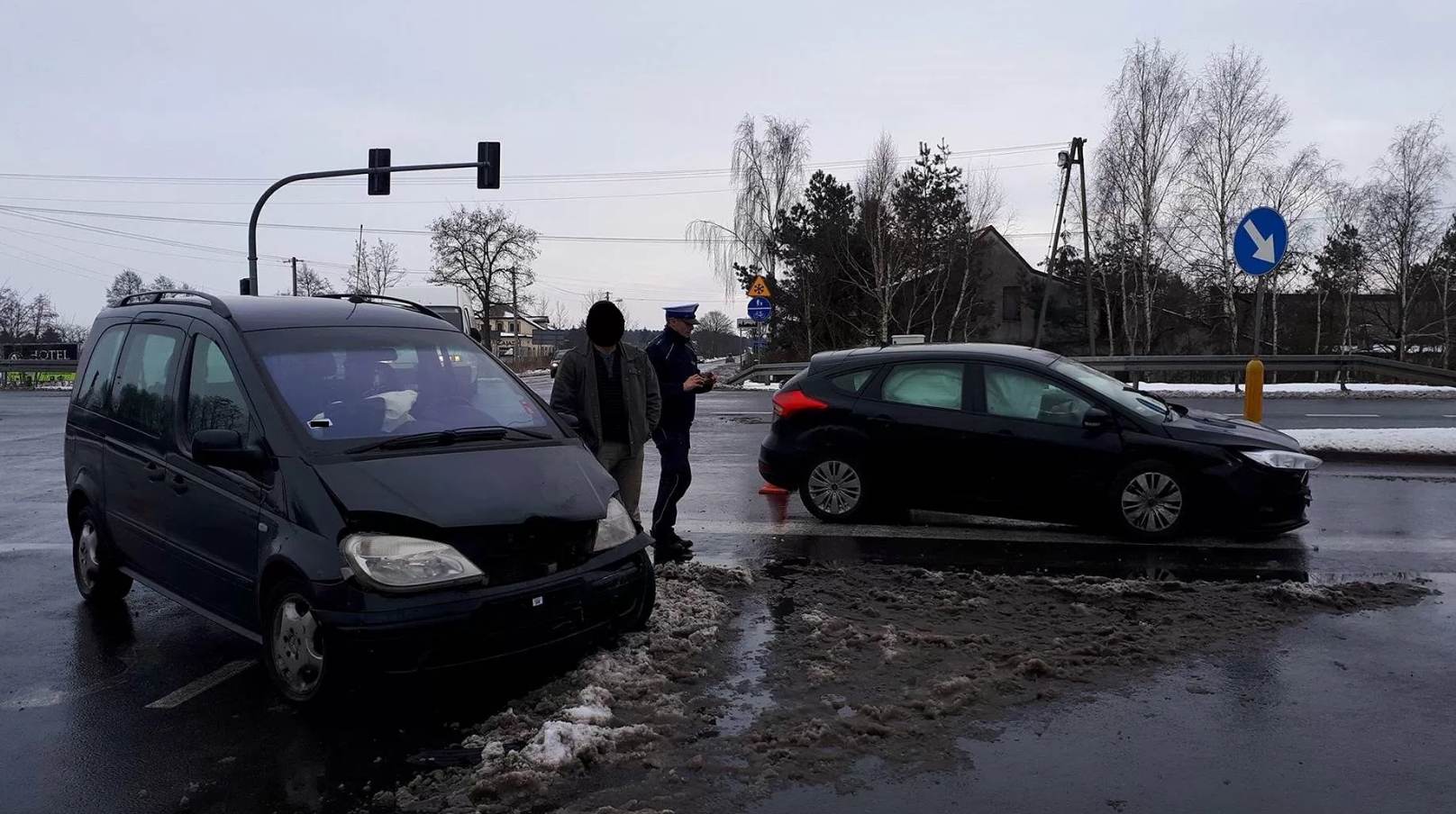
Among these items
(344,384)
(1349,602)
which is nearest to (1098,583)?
(1349,602)

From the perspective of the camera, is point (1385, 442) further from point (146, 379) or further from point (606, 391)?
point (146, 379)

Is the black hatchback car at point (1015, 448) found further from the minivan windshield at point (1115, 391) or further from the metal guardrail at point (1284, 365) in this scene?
the metal guardrail at point (1284, 365)

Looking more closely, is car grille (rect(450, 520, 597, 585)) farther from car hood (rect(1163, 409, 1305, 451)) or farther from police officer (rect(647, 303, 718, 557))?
car hood (rect(1163, 409, 1305, 451))

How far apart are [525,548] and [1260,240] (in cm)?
1006

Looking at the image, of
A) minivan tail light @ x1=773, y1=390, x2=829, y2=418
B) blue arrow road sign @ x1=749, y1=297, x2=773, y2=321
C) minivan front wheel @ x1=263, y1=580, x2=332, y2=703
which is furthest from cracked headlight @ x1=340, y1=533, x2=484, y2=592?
blue arrow road sign @ x1=749, y1=297, x2=773, y2=321

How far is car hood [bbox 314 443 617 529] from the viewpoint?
4.17 metres

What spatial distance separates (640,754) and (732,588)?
8.15ft

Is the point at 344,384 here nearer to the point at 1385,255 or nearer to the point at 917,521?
the point at 917,521

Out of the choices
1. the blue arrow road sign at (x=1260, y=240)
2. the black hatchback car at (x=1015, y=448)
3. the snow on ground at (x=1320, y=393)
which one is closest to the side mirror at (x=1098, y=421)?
the black hatchback car at (x=1015, y=448)

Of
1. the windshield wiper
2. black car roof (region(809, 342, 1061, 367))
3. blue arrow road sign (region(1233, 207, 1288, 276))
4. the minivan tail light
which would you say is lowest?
the windshield wiper

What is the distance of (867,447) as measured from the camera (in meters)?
8.33

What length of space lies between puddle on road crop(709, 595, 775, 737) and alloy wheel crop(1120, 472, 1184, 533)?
10.8 ft

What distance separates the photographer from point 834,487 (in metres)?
8.47

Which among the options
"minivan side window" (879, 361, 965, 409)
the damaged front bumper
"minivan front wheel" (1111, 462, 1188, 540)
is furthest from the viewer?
"minivan side window" (879, 361, 965, 409)
